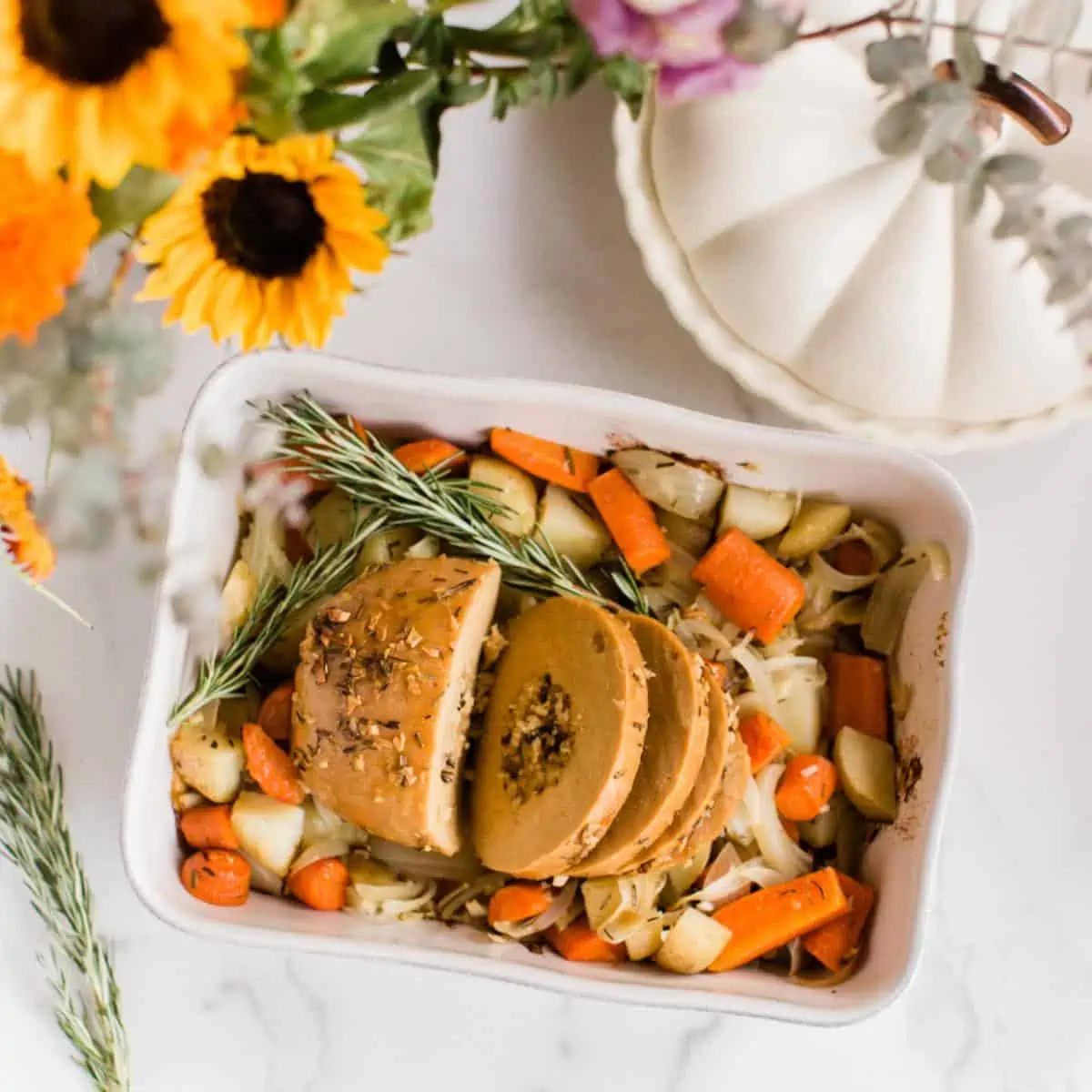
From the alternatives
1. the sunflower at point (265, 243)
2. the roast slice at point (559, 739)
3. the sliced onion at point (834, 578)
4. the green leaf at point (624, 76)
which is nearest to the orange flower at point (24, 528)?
the sunflower at point (265, 243)

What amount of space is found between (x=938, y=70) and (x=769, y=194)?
0.99 feet

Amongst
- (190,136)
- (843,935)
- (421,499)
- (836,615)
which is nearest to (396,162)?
(190,136)

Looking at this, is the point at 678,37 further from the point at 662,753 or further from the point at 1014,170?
the point at 662,753

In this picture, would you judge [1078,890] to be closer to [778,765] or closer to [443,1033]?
[778,765]

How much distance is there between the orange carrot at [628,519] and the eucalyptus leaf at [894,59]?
573mm

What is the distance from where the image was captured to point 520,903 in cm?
97

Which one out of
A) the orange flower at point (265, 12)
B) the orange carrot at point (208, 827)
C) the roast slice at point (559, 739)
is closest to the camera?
the orange flower at point (265, 12)

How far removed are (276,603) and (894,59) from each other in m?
0.69

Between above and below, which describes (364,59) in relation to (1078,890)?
above

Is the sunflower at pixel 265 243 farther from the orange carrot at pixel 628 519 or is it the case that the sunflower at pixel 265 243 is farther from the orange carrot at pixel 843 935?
the orange carrot at pixel 843 935

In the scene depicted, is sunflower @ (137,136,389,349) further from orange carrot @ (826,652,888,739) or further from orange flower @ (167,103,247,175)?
orange carrot @ (826,652,888,739)

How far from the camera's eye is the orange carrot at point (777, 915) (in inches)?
38.6

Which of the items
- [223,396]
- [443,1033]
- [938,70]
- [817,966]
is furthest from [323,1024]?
[938,70]

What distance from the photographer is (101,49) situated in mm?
443
